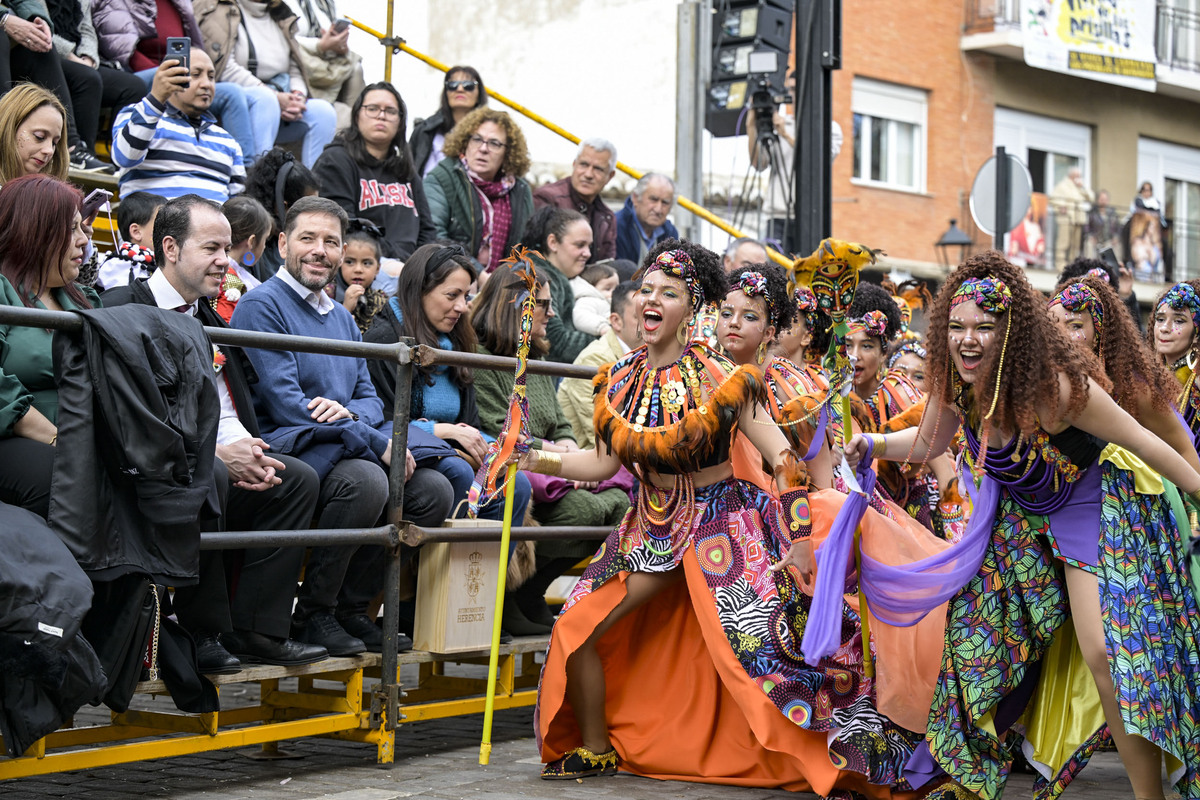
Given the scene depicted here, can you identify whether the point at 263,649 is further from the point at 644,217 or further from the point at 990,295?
the point at 644,217

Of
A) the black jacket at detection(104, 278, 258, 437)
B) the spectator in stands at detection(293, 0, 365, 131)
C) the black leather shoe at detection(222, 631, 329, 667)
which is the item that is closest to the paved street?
the black leather shoe at detection(222, 631, 329, 667)

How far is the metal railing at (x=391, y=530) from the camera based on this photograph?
478 centimetres

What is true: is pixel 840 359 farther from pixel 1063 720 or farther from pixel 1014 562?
pixel 1063 720

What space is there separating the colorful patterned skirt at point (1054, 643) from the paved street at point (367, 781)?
0.63 meters

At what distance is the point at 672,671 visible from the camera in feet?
19.1

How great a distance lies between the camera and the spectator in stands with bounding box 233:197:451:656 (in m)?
5.27

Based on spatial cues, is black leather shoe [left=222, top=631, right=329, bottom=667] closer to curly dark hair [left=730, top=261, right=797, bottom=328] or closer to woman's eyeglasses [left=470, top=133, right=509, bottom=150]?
curly dark hair [left=730, top=261, right=797, bottom=328]

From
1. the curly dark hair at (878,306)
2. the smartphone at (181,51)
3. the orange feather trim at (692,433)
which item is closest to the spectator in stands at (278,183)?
the smartphone at (181,51)

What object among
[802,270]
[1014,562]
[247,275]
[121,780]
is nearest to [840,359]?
[802,270]

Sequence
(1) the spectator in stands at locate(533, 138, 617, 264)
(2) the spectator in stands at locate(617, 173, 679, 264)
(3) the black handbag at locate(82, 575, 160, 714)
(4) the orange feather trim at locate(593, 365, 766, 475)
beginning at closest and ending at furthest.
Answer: (3) the black handbag at locate(82, 575, 160, 714) < (4) the orange feather trim at locate(593, 365, 766, 475) < (1) the spectator in stands at locate(533, 138, 617, 264) < (2) the spectator in stands at locate(617, 173, 679, 264)

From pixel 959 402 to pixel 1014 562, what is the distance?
24.0 inches

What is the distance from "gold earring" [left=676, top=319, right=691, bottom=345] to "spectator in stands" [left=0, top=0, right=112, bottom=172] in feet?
11.1

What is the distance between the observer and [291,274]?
5.65m

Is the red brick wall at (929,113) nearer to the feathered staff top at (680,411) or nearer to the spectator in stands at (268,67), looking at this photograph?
the spectator in stands at (268,67)
